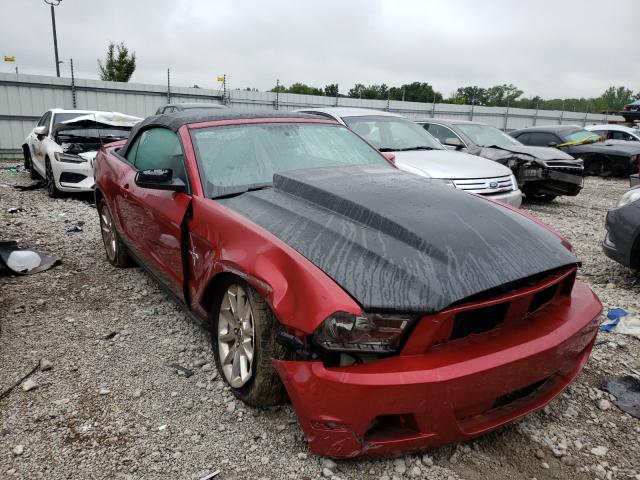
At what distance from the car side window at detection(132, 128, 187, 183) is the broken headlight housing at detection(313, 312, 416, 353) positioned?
1582mm

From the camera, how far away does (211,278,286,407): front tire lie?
7.02 feet

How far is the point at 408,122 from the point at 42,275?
17.6 ft

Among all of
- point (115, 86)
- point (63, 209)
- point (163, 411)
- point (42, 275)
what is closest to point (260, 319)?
point (163, 411)

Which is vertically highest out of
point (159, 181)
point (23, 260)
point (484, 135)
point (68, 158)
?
point (484, 135)

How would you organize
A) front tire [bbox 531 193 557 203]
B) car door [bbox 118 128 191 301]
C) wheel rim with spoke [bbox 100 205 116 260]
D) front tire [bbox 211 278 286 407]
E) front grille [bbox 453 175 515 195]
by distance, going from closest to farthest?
front tire [bbox 211 278 286 407] → car door [bbox 118 128 191 301] → wheel rim with spoke [bbox 100 205 116 260] → front grille [bbox 453 175 515 195] → front tire [bbox 531 193 557 203]

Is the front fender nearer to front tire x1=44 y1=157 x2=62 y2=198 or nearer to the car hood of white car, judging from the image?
the car hood of white car

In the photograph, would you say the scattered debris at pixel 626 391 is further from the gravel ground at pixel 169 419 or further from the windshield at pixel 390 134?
the windshield at pixel 390 134

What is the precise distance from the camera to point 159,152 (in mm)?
3531

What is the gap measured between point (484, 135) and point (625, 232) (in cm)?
556

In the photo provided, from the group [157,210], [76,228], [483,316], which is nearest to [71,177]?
[76,228]

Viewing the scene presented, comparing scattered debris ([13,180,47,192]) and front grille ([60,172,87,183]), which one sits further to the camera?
scattered debris ([13,180,47,192])

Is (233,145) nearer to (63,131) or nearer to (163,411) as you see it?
(163,411)

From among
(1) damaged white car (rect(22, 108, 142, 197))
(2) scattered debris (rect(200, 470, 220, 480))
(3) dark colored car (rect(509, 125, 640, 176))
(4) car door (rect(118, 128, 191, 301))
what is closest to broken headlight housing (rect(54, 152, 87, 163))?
Result: (1) damaged white car (rect(22, 108, 142, 197))

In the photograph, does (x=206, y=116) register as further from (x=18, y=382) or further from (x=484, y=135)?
(x=484, y=135)
